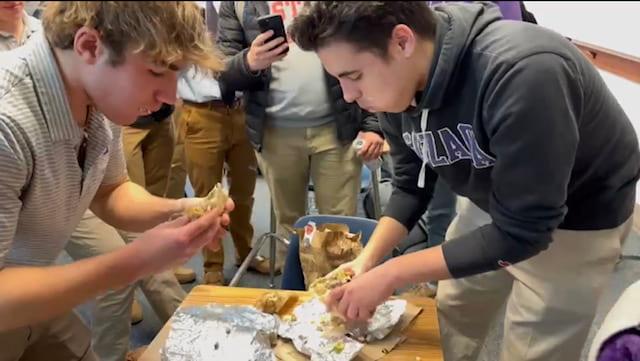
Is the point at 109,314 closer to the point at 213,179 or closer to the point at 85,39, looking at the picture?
the point at 213,179

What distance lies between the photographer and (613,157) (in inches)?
38.7

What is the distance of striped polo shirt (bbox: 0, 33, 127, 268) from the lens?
658 mm

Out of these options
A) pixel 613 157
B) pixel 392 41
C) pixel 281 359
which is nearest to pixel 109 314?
pixel 281 359

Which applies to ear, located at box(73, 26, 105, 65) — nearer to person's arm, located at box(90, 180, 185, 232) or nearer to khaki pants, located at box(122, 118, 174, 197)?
person's arm, located at box(90, 180, 185, 232)

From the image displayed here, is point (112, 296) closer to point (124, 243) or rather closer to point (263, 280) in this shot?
→ point (124, 243)

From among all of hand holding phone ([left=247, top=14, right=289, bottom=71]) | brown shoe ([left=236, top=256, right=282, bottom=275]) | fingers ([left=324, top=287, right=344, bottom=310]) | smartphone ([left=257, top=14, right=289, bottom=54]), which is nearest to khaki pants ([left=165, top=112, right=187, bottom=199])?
brown shoe ([left=236, top=256, right=282, bottom=275])

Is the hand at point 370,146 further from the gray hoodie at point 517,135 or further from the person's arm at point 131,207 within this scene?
the person's arm at point 131,207

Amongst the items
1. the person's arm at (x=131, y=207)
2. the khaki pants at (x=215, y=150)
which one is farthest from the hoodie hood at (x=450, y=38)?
the khaki pants at (x=215, y=150)

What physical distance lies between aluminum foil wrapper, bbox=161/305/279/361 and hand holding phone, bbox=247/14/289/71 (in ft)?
2.26

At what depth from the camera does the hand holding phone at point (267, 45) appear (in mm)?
1354

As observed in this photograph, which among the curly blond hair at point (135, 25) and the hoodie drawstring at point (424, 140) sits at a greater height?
the curly blond hair at point (135, 25)

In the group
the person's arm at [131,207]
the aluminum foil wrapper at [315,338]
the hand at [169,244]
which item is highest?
the hand at [169,244]

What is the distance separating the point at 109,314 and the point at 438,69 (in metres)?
1.15

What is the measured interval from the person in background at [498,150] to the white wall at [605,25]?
0.12 metres
